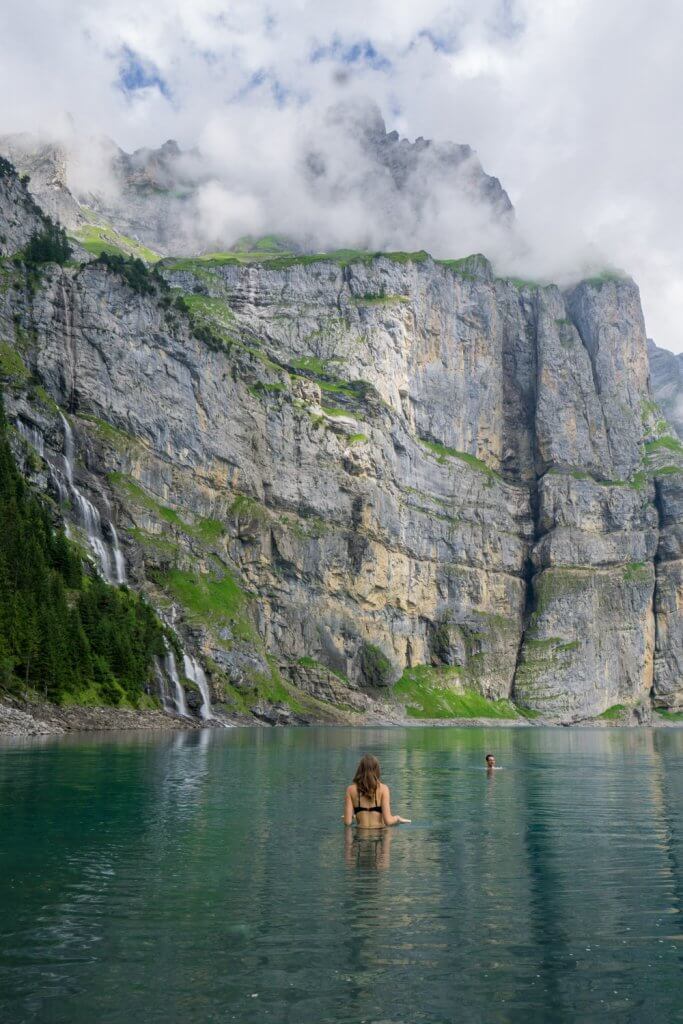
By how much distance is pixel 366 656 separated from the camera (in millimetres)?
195750

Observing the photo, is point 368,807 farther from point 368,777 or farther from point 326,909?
point 326,909

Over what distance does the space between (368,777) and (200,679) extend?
108m

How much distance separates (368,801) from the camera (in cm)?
2389

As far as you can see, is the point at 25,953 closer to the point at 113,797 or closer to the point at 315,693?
the point at 113,797

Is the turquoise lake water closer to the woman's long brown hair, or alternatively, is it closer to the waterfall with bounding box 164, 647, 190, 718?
the woman's long brown hair

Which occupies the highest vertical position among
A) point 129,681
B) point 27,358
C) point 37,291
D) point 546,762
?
point 37,291

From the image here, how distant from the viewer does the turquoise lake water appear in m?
12.2

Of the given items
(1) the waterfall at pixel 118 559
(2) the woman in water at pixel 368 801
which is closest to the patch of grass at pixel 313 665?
(1) the waterfall at pixel 118 559

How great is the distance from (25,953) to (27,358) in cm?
15433

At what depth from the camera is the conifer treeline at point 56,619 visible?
84.5 m

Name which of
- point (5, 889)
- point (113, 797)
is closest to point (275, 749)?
point (113, 797)

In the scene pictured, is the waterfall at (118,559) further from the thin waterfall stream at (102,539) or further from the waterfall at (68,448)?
the waterfall at (68,448)

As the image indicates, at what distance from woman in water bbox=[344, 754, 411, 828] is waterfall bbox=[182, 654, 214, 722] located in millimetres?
97433

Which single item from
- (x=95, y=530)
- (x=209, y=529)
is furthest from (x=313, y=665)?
(x=95, y=530)
